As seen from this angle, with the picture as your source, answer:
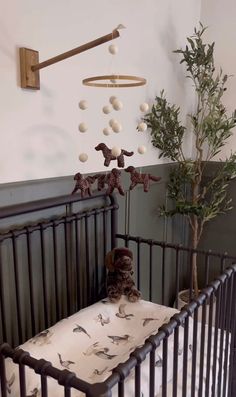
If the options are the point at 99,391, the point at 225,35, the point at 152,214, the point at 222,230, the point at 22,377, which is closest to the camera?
the point at 99,391

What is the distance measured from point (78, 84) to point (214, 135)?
1047 mm

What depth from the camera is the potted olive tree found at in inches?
86.2

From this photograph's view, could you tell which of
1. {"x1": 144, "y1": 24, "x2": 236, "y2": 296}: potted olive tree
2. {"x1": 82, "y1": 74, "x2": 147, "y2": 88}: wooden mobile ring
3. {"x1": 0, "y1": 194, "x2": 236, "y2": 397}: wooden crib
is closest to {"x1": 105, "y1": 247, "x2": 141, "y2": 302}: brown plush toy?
{"x1": 0, "y1": 194, "x2": 236, "y2": 397}: wooden crib

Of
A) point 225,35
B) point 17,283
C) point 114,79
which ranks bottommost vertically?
point 17,283

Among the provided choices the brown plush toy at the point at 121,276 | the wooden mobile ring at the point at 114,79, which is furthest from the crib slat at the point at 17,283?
the wooden mobile ring at the point at 114,79

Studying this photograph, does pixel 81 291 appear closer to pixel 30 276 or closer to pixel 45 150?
pixel 30 276

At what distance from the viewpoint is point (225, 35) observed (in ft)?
8.07

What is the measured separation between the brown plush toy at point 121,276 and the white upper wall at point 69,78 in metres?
0.43

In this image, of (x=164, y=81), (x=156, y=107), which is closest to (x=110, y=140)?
(x=156, y=107)

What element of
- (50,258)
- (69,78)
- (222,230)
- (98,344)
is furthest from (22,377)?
(222,230)

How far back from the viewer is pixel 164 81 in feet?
7.42

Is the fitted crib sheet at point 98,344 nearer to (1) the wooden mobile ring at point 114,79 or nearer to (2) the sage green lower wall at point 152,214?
(2) the sage green lower wall at point 152,214

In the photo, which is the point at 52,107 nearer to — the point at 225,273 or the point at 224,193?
the point at 225,273

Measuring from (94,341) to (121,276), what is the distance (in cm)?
35
